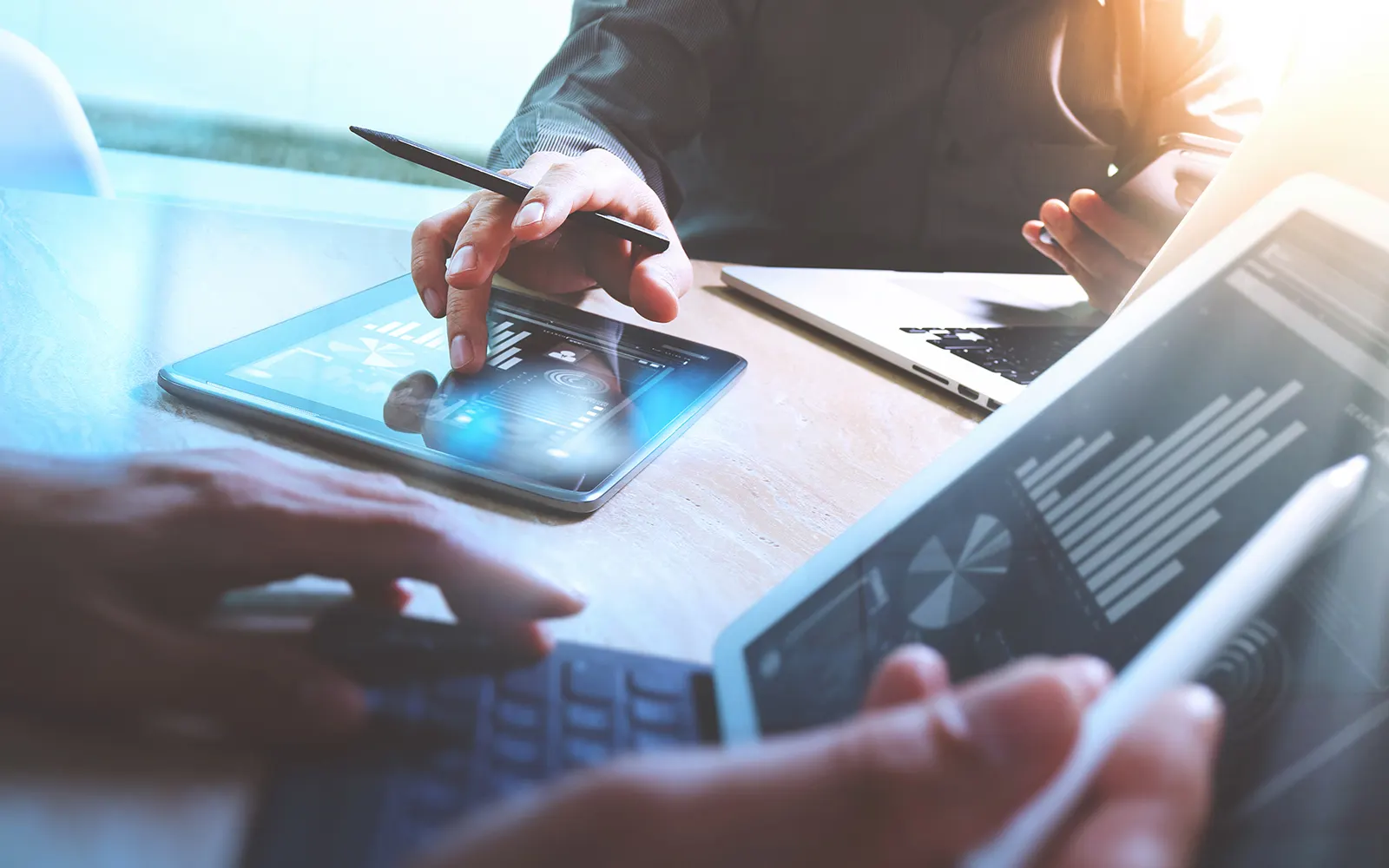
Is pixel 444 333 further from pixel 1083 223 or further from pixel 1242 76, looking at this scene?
pixel 1242 76

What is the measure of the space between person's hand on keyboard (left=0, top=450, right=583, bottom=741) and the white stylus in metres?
0.15

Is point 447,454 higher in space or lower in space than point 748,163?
lower

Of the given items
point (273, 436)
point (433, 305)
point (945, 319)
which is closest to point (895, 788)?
point (273, 436)

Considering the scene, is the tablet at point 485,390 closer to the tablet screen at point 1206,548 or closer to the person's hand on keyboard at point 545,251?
the person's hand on keyboard at point 545,251

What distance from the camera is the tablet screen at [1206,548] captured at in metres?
0.23

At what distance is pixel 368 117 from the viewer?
5.57 ft

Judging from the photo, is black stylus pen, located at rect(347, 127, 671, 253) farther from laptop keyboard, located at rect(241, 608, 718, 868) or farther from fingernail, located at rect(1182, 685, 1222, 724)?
fingernail, located at rect(1182, 685, 1222, 724)

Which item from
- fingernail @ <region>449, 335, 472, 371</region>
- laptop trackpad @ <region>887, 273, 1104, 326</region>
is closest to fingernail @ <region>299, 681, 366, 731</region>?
fingernail @ <region>449, 335, 472, 371</region>

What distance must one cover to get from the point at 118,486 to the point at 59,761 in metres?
0.09

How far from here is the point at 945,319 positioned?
69 centimetres

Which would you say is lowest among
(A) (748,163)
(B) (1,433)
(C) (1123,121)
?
(B) (1,433)

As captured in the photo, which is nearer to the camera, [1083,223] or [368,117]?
[1083,223]

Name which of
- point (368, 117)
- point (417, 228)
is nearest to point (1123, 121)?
point (417, 228)

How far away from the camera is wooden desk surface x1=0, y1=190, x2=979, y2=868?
0.71ft
